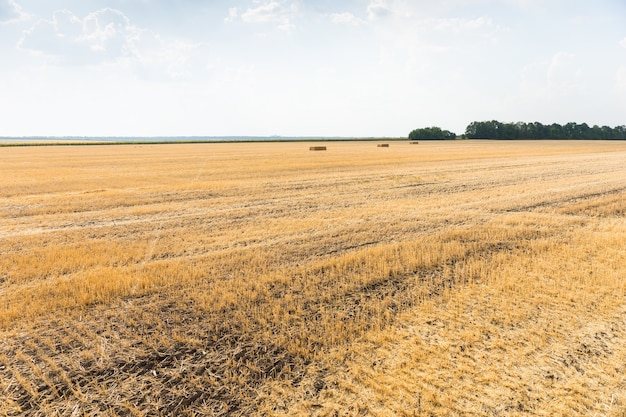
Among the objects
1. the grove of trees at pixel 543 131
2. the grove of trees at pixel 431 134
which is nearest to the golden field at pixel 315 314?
the grove of trees at pixel 431 134

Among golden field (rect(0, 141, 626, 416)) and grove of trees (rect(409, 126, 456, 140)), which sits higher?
grove of trees (rect(409, 126, 456, 140))

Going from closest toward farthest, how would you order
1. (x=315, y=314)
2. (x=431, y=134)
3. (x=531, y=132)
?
(x=315, y=314)
(x=531, y=132)
(x=431, y=134)

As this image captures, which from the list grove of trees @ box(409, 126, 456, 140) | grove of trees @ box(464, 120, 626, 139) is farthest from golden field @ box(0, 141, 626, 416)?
grove of trees @ box(464, 120, 626, 139)

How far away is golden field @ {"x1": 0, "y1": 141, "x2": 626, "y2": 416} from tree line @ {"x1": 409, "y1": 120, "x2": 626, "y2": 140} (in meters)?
129

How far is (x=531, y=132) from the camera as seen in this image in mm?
127312

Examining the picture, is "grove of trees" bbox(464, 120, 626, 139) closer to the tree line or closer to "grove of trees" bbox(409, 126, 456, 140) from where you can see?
the tree line

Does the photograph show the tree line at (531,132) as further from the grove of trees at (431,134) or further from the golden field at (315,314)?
the golden field at (315,314)

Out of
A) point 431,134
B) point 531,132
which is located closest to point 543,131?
point 531,132

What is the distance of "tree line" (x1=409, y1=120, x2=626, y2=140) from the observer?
12738 cm

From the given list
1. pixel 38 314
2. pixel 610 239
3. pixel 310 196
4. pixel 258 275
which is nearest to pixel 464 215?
pixel 610 239

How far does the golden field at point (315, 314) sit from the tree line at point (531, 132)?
12873 cm

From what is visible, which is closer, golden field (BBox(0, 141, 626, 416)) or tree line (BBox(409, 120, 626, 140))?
golden field (BBox(0, 141, 626, 416))

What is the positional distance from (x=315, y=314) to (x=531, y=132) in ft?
476

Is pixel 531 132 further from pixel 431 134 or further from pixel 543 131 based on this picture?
pixel 431 134
